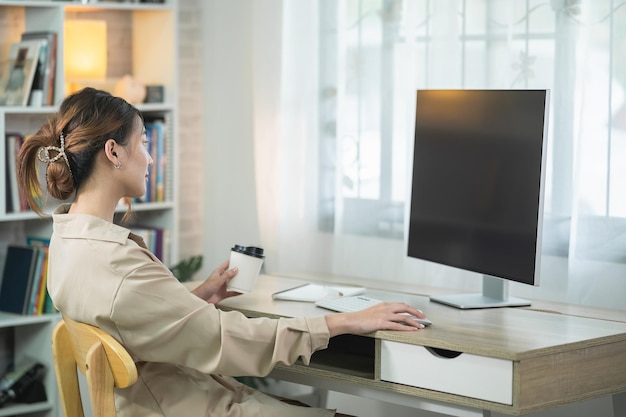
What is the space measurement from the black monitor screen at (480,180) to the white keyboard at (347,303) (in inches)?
10.0

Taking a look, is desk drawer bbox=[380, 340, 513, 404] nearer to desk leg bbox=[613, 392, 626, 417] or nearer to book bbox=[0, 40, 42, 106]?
desk leg bbox=[613, 392, 626, 417]

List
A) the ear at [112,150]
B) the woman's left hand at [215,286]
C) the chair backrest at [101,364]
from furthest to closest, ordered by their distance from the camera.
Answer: the woman's left hand at [215,286], the ear at [112,150], the chair backrest at [101,364]

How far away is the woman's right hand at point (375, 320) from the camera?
81.6 inches

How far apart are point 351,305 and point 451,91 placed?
1.94 ft

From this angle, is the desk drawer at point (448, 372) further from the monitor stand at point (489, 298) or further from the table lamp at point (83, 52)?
the table lamp at point (83, 52)

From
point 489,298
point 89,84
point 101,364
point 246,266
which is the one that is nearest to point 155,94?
point 89,84

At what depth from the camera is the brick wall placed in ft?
12.5

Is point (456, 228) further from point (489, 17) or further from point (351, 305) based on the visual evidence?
point (489, 17)

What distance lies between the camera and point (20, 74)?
3.30m

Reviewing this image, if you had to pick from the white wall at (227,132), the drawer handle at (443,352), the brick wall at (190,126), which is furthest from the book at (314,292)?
the brick wall at (190,126)

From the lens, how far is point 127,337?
6.39ft

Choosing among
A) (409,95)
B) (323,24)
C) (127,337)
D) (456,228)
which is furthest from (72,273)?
(323,24)

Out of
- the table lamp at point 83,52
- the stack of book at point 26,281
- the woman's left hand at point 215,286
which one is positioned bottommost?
the stack of book at point 26,281

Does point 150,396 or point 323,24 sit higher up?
point 323,24
